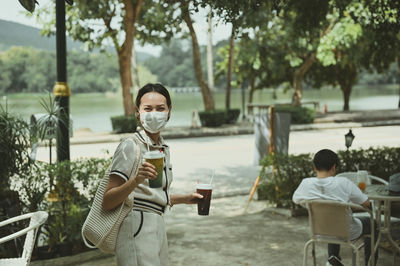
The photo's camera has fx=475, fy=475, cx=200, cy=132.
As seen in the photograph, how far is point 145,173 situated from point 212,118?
2101 cm

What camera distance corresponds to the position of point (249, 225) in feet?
22.1

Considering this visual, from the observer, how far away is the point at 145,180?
2.51 m

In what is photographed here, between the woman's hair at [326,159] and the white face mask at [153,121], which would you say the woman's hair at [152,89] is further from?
the woman's hair at [326,159]

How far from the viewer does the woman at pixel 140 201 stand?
7.88 feet

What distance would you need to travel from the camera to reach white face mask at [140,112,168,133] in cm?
259

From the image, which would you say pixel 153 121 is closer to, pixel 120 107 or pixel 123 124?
pixel 123 124

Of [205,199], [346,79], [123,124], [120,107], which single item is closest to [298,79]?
[346,79]

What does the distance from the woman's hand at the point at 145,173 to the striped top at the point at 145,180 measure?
0.50 ft

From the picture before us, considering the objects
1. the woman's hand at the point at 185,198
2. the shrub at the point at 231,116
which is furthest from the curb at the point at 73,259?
the shrub at the point at 231,116

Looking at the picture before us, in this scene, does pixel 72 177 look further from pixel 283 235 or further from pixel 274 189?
pixel 274 189

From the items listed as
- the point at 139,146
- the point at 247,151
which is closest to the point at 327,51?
the point at 247,151

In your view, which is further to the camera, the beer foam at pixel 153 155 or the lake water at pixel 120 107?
the lake water at pixel 120 107

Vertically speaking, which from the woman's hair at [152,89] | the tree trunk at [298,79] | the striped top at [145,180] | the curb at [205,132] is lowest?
the curb at [205,132]

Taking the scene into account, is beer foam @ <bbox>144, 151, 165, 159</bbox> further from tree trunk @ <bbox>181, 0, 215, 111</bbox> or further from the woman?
tree trunk @ <bbox>181, 0, 215, 111</bbox>
